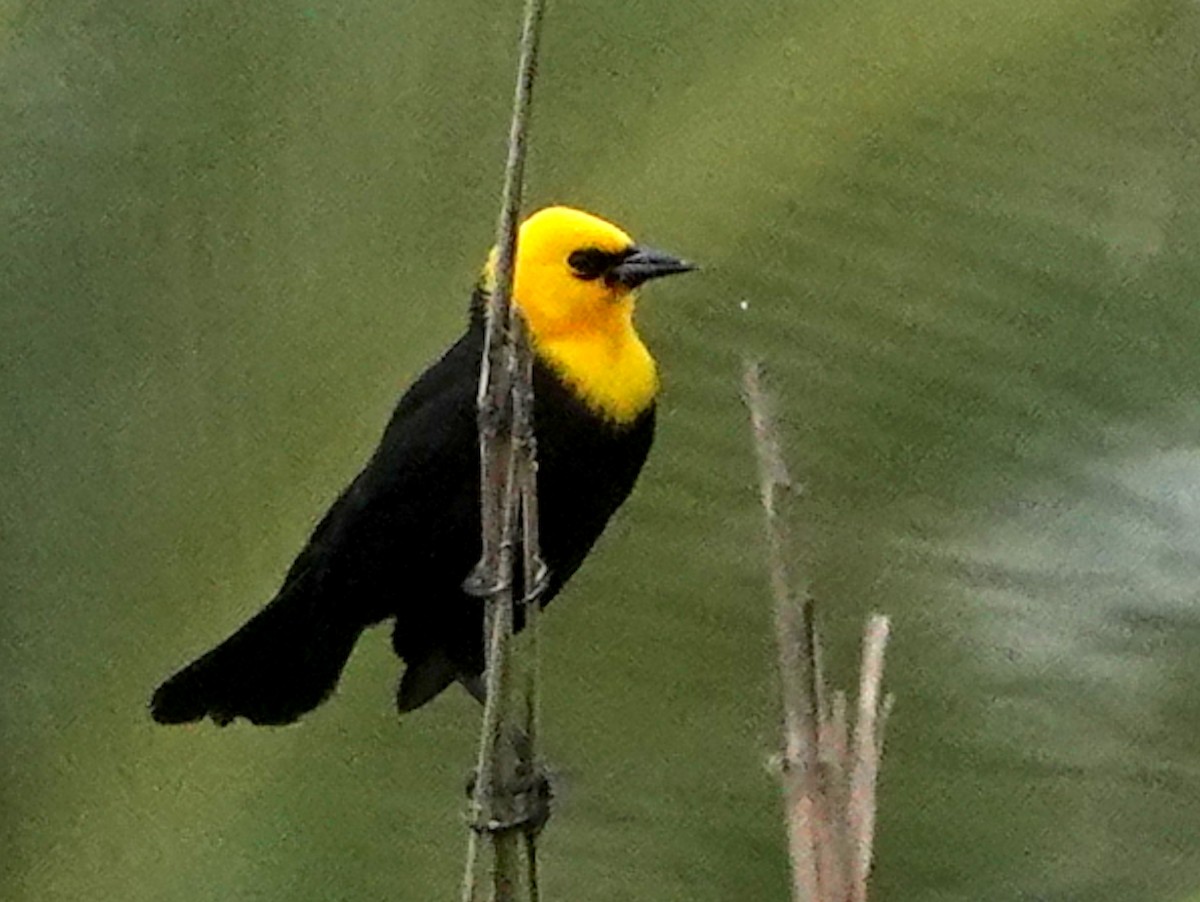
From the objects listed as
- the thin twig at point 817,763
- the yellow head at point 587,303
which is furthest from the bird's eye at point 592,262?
the thin twig at point 817,763

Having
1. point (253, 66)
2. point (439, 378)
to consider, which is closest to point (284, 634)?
point (439, 378)

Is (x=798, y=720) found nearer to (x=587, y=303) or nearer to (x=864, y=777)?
(x=864, y=777)

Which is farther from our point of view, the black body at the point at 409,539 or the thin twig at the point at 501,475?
the black body at the point at 409,539

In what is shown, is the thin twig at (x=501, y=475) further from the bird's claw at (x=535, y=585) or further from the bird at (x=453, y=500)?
the bird at (x=453, y=500)

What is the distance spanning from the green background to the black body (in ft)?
0.38

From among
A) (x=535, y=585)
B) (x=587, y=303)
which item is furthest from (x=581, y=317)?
(x=535, y=585)

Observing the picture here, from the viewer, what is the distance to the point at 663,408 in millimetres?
927

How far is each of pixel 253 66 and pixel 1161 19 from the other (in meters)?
0.46

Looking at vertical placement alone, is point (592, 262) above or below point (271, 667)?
above

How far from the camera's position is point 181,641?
1.08 meters

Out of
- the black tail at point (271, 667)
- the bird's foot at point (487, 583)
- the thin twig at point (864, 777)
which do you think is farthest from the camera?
the black tail at point (271, 667)

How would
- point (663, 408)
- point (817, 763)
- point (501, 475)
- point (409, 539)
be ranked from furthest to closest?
point (663, 408)
point (409, 539)
point (501, 475)
point (817, 763)

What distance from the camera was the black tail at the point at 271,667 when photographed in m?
0.78

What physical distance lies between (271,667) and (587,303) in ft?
0.63
